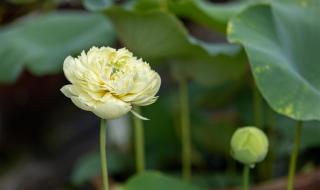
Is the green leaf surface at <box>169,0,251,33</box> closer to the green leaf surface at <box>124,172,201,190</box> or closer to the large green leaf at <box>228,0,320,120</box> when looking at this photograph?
the large green leaf at <box>228,0,320,120</box>

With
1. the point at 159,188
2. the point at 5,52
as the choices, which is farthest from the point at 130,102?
the point at 5,52

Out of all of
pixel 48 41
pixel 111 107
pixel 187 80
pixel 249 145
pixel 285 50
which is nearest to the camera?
pixel 111 107

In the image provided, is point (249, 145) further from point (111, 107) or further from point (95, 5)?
point (95, 5)

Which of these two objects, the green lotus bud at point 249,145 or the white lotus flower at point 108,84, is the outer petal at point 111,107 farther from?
the green lotus bud at point 249,145

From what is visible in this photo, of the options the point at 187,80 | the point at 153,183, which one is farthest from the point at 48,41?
the point at 153,183

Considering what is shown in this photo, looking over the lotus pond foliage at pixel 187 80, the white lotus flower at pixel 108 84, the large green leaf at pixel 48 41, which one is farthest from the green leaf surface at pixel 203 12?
the white lotus flower at pixel 108 84

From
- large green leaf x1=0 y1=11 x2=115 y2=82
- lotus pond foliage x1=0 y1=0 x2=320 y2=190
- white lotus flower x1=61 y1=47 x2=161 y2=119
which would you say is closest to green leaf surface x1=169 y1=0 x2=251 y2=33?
lotus pond foliage x1=0 y1=0 x2=320 y2=190
